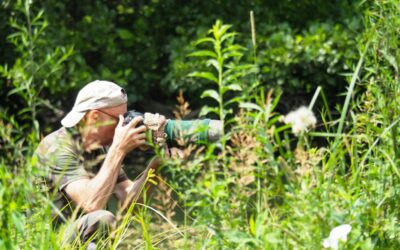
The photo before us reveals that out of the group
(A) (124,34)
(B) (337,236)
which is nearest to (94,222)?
(B) (337,236)

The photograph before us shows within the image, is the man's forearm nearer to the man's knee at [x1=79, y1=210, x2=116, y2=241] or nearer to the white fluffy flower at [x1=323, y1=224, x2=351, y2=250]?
the man's knee at [x1=79, y1=210, x2=116, y2=241]

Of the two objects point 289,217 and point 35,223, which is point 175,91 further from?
point 289,217

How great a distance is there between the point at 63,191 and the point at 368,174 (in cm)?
171

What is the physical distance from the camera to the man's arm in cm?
471

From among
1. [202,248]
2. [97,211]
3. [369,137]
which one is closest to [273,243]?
[202,248]

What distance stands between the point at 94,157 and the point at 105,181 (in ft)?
1.24

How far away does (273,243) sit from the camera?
3.36 meters

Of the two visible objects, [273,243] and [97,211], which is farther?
[97,211]

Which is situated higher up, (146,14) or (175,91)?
(146,14)

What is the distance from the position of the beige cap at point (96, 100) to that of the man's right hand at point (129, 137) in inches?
8.4

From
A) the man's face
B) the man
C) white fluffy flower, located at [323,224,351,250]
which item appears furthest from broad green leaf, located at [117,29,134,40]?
white fluffy flower, located at [323,224,351,250]

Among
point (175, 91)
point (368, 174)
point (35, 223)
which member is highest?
point (368, 174)

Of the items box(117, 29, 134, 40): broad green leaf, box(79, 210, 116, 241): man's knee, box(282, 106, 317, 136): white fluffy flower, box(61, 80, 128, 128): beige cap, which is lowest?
box(79, 210, 116, 241): man's knee

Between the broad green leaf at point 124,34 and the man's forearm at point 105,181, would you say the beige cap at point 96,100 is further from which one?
the broad green leaf at point 124,34
